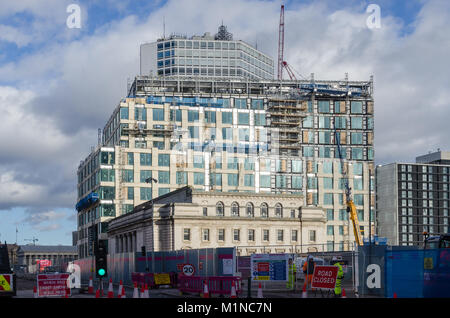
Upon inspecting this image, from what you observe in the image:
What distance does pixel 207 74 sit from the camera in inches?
7190

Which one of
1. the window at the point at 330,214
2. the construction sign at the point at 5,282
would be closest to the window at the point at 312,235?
the window at the point at 330,214

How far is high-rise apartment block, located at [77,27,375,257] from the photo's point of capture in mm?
135750

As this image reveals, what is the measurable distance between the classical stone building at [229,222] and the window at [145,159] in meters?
27.2

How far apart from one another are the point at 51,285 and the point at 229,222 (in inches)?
2589

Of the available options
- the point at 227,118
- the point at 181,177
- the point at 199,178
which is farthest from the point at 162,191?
the point at 227,118

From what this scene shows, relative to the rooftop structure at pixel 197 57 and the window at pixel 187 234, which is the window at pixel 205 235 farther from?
the rooftop structure at pixel 197 57

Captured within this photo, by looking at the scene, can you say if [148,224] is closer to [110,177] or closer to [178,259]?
[110,177]

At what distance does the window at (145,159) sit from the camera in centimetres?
13562

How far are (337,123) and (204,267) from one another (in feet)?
351

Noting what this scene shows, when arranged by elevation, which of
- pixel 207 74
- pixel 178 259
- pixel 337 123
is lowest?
pixel 178 259

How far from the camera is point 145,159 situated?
446 ft

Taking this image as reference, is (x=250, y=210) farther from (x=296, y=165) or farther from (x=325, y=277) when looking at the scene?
(x=325, y=277)
